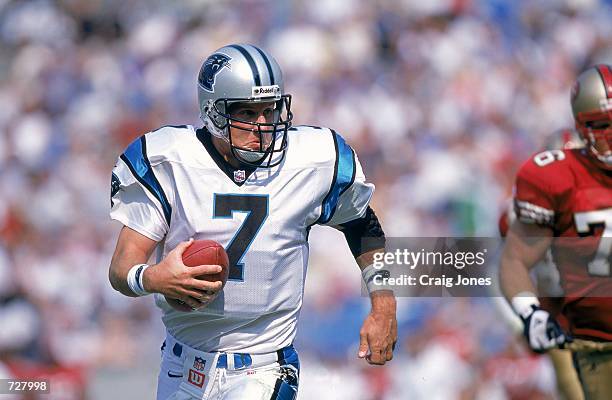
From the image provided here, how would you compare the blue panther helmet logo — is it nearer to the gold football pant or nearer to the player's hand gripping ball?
the player's hand gripping ball

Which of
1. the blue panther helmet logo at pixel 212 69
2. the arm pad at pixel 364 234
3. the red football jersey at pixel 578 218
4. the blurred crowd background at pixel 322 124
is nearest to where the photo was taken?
the blue panther helmet logo at pixel 212 69

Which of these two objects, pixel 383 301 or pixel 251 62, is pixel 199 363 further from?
pixel 251 62

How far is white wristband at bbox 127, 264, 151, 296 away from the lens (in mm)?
2818

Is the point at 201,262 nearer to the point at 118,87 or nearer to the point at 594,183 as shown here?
the point at 594,183

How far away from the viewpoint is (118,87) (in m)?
7.51

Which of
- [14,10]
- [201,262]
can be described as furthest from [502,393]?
[14,10]

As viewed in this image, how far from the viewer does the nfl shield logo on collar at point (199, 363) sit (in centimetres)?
301

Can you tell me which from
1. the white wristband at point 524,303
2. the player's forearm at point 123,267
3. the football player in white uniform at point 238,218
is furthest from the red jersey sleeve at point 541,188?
the player's forearm at point 123,267

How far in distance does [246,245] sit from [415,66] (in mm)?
4738

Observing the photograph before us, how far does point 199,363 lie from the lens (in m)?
3.02

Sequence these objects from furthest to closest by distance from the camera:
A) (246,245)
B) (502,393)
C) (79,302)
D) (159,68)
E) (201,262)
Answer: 1. (159,68)
2. (79,302)
3. (502,393)
4. (246,245)
5. (201,262)

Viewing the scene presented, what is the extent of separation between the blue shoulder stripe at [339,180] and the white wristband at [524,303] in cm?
82

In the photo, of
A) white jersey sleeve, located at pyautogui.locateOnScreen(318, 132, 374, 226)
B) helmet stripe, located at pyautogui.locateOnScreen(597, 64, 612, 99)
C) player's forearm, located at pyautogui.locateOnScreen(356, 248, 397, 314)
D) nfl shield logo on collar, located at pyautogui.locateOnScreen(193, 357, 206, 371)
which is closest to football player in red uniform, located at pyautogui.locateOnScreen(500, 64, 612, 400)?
helmet stripe, located at pyautogui.locateOnScreen(597, 64, 612, 99)

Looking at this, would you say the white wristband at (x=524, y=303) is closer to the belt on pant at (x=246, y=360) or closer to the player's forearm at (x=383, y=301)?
the player's forearm at (x=383, y=301)
